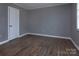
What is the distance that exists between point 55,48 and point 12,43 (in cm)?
108

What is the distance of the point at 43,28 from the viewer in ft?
11.6

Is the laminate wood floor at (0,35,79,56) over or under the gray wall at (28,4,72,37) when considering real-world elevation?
under

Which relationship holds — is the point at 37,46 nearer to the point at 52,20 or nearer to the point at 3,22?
the point at 52,20

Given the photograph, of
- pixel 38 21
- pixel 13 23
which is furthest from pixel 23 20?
pixel 38 21

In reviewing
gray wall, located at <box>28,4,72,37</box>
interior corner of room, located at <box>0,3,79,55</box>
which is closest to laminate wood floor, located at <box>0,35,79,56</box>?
interior corner of room, located at <box>0,3,79,55</box>

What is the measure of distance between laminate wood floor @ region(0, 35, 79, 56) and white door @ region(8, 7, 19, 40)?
183 mm

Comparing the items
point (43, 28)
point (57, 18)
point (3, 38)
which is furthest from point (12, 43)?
point (57, 18)

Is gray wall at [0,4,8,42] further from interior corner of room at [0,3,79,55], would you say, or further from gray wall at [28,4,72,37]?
gray wall at [28,4,72,37]

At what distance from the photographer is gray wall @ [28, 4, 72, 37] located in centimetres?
342

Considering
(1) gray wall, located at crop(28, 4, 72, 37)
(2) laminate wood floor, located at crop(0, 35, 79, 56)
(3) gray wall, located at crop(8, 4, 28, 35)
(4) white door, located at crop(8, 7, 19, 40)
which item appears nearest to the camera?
(2) laminate wood floor, located at crop(0, 35, 79, 56)

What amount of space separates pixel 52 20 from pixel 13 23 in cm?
113

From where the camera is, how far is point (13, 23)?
3426mm

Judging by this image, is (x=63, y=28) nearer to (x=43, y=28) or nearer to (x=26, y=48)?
(x=43, y=28)

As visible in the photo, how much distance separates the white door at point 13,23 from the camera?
332 centimetres
